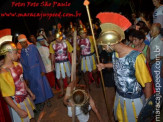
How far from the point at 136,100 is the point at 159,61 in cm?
180

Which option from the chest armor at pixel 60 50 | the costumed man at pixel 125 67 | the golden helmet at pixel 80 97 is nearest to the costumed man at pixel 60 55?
the chest armor at pixel 60 50

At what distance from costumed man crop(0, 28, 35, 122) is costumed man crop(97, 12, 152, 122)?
1623mm

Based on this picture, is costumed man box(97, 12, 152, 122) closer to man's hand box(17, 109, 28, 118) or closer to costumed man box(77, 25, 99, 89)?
man's hand box(17, 109, 28, 118)

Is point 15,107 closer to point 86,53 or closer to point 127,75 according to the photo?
point 127,75

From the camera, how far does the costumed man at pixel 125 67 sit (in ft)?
6.62

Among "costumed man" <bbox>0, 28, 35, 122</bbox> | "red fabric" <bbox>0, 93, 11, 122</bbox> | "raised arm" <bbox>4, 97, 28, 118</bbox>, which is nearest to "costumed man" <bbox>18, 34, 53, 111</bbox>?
"costumed man" <bbox>0, 28, 35, 122</bbox>

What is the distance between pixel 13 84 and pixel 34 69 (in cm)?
185

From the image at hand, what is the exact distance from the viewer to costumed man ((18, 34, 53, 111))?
14.0 feet

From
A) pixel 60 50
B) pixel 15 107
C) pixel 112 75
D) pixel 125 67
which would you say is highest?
pixel 60 50

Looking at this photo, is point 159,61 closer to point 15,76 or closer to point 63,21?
point 15,76

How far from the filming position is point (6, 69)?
249 cm

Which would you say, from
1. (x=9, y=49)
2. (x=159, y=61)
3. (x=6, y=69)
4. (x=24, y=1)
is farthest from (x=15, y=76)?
(x=24, y=1)

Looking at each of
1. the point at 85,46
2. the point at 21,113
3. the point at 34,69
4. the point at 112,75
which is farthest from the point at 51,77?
the point at 112,75

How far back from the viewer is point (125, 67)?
84.1 inches
